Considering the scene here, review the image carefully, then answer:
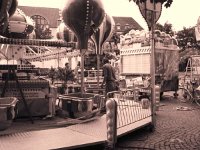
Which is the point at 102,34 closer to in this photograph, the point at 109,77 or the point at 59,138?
the point at 109,77

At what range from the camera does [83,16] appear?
28.7 ft

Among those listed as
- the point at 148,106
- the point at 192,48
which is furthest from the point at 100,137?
the point at 192,48

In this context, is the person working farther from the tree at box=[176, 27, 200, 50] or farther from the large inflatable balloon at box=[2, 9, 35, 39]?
the tree at box=[176, 27, 200, 50]

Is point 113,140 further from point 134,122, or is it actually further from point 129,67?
point 129,67

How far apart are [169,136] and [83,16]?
3.88 meters

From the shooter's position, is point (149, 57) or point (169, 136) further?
point (149, 57)

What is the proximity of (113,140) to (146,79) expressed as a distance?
10266 millimetres

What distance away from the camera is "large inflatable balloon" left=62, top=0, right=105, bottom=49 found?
8.64 m

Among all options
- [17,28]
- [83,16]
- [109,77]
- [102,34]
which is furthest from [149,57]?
[17,28]

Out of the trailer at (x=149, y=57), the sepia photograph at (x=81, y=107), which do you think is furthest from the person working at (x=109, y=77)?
the trailer at (x=149, y=57)

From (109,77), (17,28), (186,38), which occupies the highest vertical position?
(186,38)

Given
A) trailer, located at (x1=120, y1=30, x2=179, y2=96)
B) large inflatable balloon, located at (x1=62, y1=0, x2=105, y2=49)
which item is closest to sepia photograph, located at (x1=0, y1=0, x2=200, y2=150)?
large inflatable balloon, located at (x1=62, y1=0, x2=105, y2=49)

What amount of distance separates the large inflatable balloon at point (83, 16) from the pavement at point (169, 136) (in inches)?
118

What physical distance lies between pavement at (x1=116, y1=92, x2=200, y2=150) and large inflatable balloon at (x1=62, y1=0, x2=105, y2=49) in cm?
301
